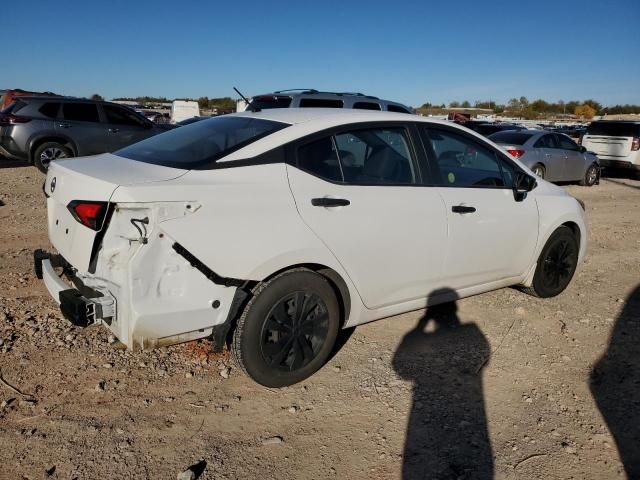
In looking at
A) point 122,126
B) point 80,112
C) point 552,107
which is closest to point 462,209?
point 122,126

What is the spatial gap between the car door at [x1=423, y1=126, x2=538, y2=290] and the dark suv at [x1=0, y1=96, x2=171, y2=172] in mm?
9453

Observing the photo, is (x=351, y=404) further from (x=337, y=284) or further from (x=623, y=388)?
(x=623, y=388)

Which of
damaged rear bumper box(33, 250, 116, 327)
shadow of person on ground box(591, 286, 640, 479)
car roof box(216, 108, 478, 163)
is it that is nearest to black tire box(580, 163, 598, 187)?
shadow of person on ground box(591, 286, 640, 479)

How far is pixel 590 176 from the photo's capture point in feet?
47.6

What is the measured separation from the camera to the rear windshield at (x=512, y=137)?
42.7 feet

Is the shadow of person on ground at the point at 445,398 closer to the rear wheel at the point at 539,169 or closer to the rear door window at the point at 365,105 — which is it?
the rear door window at the point at 365,105

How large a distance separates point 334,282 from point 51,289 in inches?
67.8

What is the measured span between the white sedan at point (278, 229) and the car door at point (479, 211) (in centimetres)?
1

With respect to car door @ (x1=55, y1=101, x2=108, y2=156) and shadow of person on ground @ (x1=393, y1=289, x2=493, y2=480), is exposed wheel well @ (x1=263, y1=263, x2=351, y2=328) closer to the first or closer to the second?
shadow of person on ground @ (x1=393, y1=289, x2=493, y2=480)

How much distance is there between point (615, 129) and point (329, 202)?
1592 cm

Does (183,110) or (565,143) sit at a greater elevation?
(183,110)

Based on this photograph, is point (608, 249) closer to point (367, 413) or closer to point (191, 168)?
point (367, 413)

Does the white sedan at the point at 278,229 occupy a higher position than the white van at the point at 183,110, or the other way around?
the white van at the point at 183,110

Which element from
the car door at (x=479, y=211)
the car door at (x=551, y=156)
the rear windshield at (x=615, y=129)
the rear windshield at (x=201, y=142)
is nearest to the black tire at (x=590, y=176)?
the car door at (x=551, y=156)
